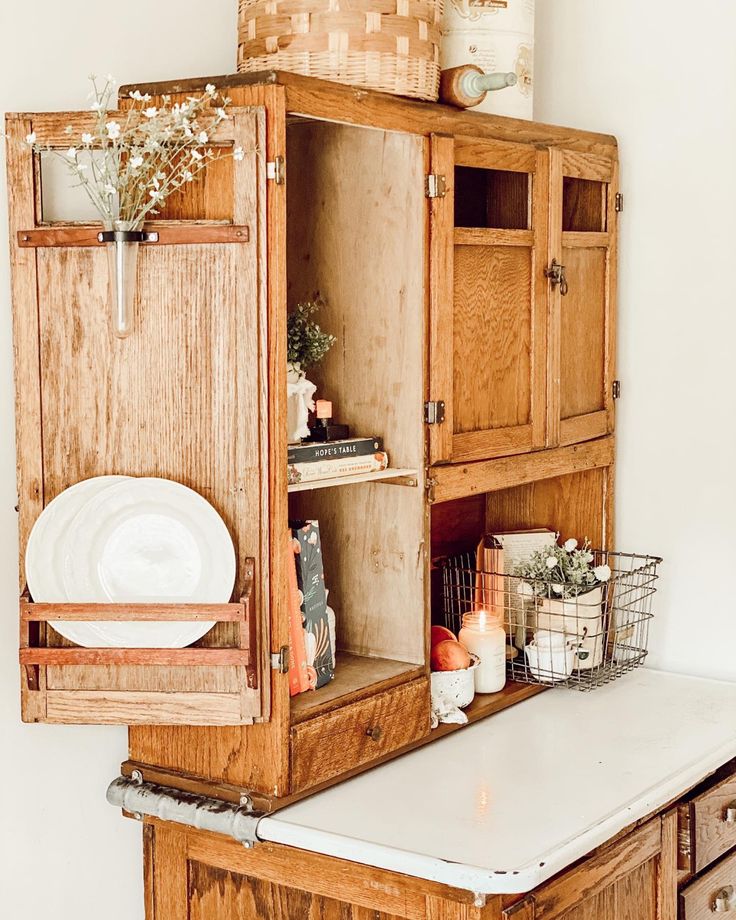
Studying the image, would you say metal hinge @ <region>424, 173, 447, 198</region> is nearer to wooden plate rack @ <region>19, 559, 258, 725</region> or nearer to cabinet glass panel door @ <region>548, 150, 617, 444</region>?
cabinet glass panel door @ <region>548, 150, 617, 444</region>

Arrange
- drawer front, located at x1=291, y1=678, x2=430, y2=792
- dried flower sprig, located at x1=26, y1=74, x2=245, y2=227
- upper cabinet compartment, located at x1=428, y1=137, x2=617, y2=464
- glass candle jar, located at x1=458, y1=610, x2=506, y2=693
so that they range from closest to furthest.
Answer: dried flower sprig, located at x1=26, y1=74, x2=245, y2=227, drawer front, located at x1=291, y1=678, x2=430, y2=792, upper cabinet compartment, located at x1=428, y1=137, x2=617, y2=464, glass candle jar, located at x1=458, y1=610, x2=506, y2=693

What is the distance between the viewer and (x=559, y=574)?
8.58 ft

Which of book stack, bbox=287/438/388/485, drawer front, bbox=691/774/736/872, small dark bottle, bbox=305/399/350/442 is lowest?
drawer front, bbox=691/774/736/872

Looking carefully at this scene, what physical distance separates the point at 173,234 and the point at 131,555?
0.48 metres

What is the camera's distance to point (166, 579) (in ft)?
6.07

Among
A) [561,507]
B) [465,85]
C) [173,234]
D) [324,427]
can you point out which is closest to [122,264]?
[173,234]

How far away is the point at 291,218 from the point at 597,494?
99 cm

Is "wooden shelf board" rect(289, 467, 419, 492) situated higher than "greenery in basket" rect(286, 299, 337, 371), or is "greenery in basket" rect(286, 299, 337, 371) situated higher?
"greenery in basket" rect(286, 299, 337, 371)

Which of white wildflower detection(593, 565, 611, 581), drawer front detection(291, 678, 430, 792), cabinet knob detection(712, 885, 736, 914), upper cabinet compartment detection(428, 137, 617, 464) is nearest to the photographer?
drawer front detection(291, 678, 430, 792)

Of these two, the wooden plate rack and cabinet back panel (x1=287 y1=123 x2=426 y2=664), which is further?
cabinet back panel (x1=287 y1=123 x2=426 y2=664)

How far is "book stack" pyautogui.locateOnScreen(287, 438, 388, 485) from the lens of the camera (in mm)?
2006

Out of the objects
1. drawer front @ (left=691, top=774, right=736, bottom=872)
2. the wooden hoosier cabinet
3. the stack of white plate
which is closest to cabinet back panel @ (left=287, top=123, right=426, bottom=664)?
the wooden hoosier cabinet

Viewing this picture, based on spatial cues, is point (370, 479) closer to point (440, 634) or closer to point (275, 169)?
point (440, 634)

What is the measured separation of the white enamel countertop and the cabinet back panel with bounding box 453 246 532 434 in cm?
58
